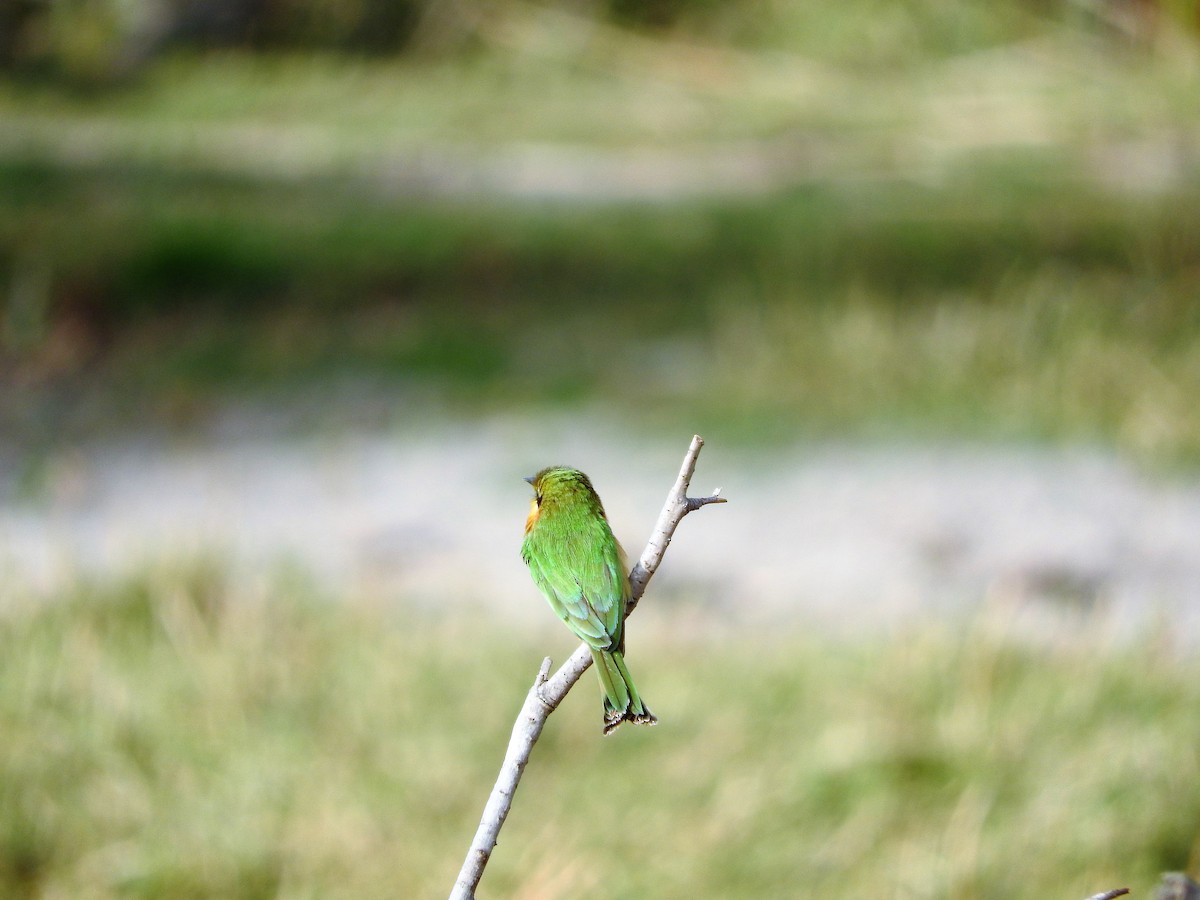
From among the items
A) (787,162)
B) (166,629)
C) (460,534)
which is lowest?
(166,629)

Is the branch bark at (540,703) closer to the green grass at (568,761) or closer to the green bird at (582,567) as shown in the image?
the green bird at (582,567)

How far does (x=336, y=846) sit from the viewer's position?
1969 mm

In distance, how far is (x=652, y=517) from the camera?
3422 mm

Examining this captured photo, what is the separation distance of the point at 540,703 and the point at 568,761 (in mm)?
2070

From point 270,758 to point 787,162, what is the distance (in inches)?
223

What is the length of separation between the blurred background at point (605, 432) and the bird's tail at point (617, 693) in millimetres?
917

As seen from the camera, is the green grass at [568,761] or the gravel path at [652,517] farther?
the gravel path at [652,517]

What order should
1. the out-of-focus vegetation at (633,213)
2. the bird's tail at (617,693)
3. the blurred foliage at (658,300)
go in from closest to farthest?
the bird's tail at (617,693), the blurred foliage at (658,300), the out-of-focus vegetation at (633,213)

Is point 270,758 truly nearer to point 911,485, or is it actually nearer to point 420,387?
point 911,485

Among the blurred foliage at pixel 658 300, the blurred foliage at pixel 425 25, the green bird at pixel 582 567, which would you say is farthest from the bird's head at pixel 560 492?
the blurred foliage at pixel 425 25

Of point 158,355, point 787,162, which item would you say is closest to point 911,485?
point 158,355

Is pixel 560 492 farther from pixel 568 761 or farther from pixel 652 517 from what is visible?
pixel 652 517

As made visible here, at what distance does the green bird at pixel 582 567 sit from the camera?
0.35 meters

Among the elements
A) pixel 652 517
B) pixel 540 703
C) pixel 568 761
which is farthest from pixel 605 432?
pixel 540 703
